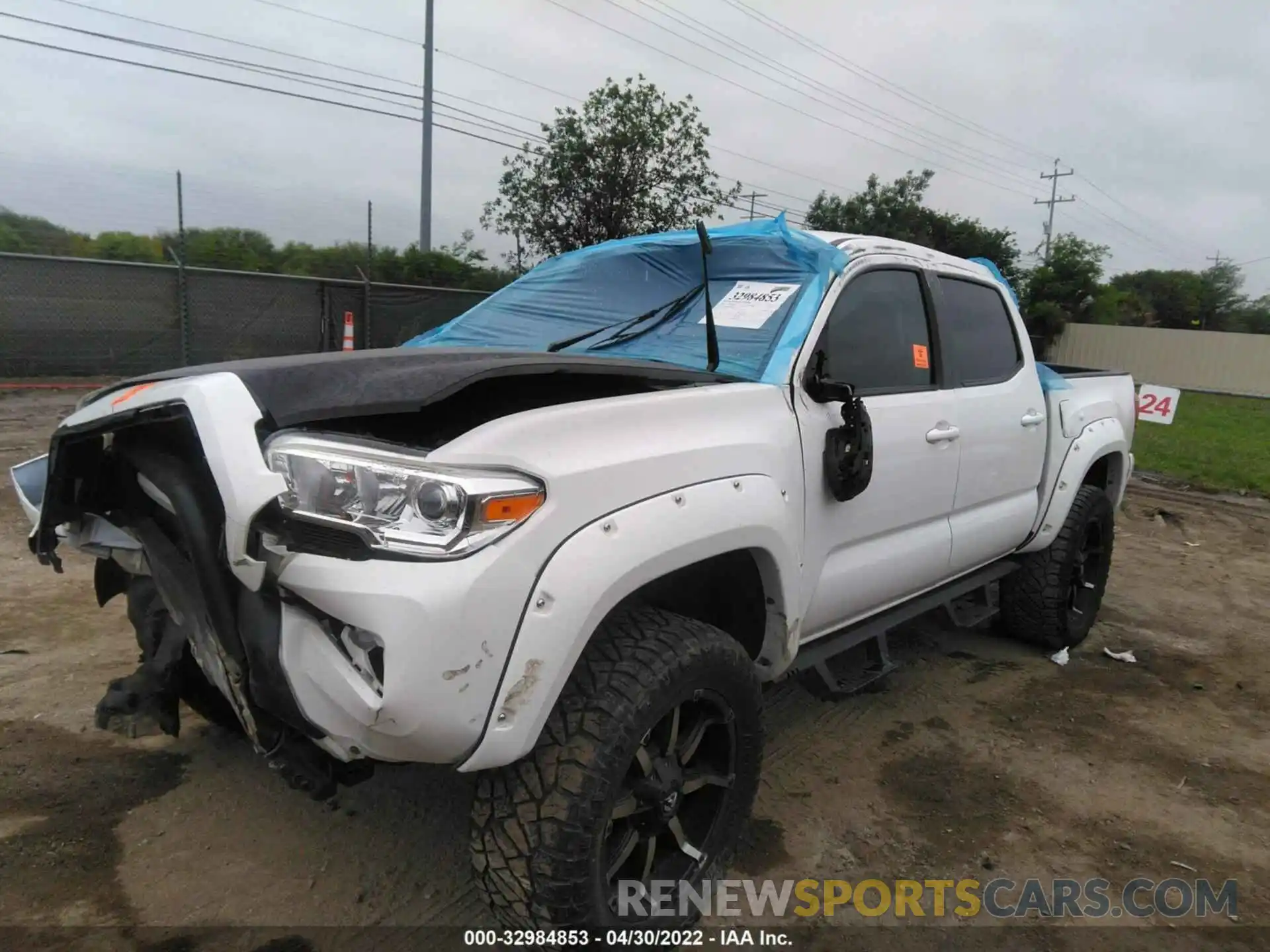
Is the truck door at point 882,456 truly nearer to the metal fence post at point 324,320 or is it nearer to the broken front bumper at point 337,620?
the broken front bumper at point 337,620

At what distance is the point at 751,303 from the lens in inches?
120

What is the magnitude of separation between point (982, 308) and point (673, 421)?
2316mm

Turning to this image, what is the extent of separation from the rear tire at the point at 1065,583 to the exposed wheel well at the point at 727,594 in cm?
236

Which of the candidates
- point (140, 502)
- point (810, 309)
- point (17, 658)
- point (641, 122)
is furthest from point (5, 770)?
point (641, 122)

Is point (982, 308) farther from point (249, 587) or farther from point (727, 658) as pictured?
point (249, 587)

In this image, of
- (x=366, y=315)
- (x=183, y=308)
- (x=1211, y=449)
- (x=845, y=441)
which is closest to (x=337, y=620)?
(x=845, y=441)

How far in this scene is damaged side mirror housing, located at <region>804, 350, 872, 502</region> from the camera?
2.67 m

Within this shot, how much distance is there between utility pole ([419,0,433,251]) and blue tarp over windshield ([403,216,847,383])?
1377 centimetres

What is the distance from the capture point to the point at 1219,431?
51.4 feet

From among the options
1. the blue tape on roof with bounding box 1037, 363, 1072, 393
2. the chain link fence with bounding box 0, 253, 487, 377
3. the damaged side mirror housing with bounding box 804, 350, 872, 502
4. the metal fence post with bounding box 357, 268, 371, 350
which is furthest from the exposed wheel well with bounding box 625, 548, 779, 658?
the metal fence post with bounding box 357, 268, 371, 350

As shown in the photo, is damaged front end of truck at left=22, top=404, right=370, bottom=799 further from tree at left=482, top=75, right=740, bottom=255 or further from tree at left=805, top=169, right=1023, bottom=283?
tree at left=805, top=169, right=1023, bottom=283

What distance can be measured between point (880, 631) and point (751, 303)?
1.29 metres

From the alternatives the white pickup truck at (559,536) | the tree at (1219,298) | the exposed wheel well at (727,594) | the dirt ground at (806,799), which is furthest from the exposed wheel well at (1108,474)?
the tree at (1219,298)

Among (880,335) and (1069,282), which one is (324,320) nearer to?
(880,335)
